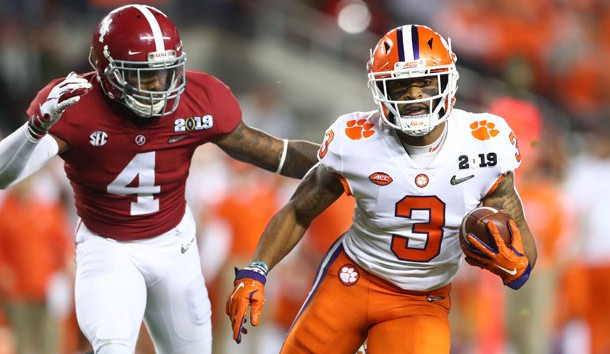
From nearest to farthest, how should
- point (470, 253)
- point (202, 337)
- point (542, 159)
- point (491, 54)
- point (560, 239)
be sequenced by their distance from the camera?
point (470, 253) → point (202, 337) → point (560, 239) → point (542, 159) → point (491, 54)

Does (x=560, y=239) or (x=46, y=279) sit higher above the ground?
(x=560, y=239)

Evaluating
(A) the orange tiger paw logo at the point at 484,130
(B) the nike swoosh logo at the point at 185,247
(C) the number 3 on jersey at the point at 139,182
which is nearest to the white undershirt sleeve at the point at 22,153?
(C) the number 3 on jersey at the point at 139,182

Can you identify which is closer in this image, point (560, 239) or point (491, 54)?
point (560, 239)

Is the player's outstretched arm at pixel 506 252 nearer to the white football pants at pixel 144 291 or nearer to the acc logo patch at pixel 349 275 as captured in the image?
the acc logo patch at pixel 349 275

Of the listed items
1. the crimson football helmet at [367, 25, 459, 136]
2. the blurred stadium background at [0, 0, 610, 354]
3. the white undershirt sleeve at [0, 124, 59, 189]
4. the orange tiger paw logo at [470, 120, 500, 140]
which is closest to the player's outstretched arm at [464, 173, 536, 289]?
the orange tiger paw logo at [470, 120, 500, 140]

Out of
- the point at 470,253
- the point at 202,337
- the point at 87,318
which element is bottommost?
the point at 202,337

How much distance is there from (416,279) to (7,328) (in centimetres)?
487

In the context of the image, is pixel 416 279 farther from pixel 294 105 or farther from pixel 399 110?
pixel 294 105

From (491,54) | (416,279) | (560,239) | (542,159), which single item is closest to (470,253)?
(416,279)

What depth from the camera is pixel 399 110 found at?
430cm

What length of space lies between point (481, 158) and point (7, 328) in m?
5.23

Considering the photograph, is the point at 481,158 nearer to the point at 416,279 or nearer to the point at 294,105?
the point at 416,279

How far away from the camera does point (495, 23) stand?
11758 millimetres

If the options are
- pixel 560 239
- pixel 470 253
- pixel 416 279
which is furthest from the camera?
pixel 560 239
